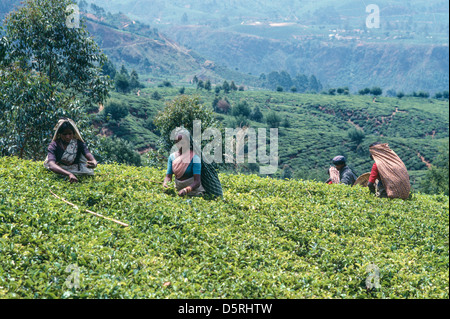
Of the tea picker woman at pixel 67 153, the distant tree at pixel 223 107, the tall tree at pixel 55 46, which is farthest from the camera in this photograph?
the distant tree at pixel 223 107

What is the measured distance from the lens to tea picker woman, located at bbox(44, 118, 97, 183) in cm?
847

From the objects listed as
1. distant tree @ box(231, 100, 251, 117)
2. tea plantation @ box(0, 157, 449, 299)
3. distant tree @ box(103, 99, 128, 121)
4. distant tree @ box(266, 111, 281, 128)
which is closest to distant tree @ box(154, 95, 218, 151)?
tea plantation @ box(0, 157, 449, 299)

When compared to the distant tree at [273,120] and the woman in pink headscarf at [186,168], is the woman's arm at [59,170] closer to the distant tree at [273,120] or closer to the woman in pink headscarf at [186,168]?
the woman in pink headscarf at [186,168]

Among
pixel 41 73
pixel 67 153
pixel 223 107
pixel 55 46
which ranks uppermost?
pixel 55 46

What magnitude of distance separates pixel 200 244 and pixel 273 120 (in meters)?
86.3

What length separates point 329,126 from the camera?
323ft

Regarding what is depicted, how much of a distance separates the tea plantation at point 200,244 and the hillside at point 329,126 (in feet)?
151

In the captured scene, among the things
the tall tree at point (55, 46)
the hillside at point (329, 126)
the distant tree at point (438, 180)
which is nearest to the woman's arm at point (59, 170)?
the tall tree at point (55, 46)

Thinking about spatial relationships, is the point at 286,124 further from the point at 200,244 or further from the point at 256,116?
the point at 200,244

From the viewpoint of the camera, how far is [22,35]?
1587 centimetres

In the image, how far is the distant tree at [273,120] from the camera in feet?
297

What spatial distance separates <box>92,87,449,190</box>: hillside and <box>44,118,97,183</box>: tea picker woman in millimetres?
46548

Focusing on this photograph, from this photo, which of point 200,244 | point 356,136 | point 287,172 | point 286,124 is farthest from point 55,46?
point 286,124
